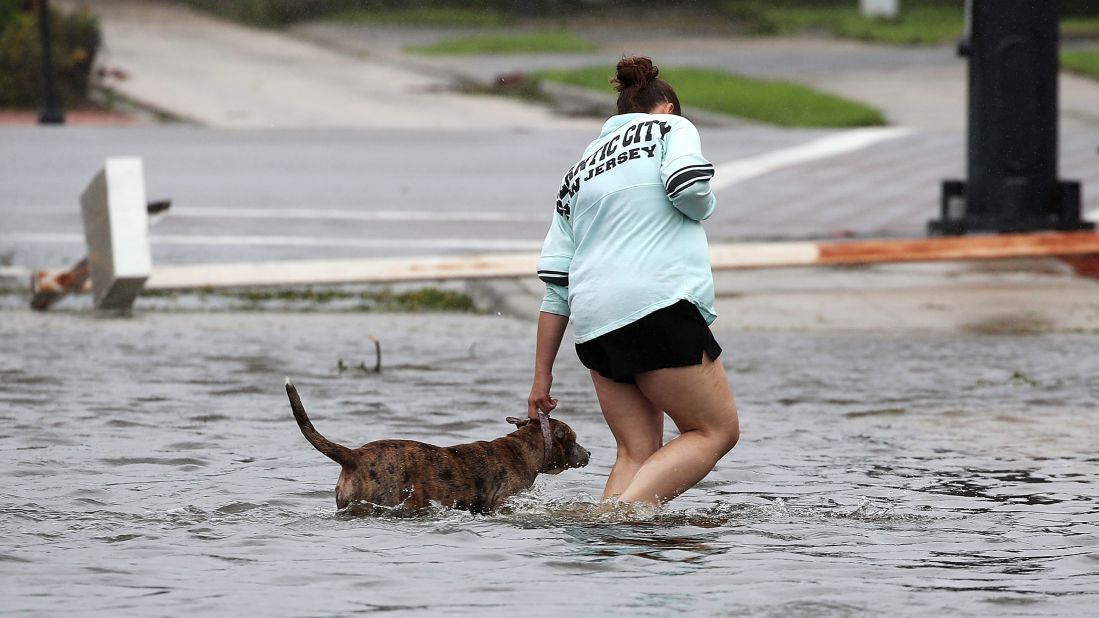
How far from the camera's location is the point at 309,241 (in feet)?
50.5

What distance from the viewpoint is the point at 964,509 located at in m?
6.73

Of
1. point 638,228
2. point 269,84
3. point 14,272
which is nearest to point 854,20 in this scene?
point 269,84

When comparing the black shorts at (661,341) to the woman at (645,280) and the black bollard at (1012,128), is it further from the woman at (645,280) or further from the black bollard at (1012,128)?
the black bollard at (1012,128)

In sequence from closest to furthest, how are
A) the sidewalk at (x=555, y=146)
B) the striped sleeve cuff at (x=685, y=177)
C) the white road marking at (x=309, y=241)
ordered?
the striped sleeve cuff at (x=685, y=177) < the sidewalk at (x=555, y=146) < the white road marking at (x=309, y=241)

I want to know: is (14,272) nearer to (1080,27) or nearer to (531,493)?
(531,493)

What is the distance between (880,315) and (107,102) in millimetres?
16104


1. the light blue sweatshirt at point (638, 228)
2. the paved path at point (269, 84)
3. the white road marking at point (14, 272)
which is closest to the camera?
the light blue sweatshirt at point (638, 228)

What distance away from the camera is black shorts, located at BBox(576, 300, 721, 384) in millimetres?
6039

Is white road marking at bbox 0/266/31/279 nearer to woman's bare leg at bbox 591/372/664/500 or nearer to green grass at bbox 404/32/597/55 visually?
woman's bare leg at bbox 591/372/664/500

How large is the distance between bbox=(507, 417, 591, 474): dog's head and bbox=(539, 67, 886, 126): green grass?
15878 mm

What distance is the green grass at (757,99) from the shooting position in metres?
23.2

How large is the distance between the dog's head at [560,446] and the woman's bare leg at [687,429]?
44cm

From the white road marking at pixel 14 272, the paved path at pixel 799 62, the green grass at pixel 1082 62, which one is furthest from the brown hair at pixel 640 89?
the green grass at pixel 1082 62

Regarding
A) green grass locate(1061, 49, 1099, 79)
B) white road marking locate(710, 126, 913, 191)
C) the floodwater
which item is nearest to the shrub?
white road marking locate(710, 126, 913, 191)
